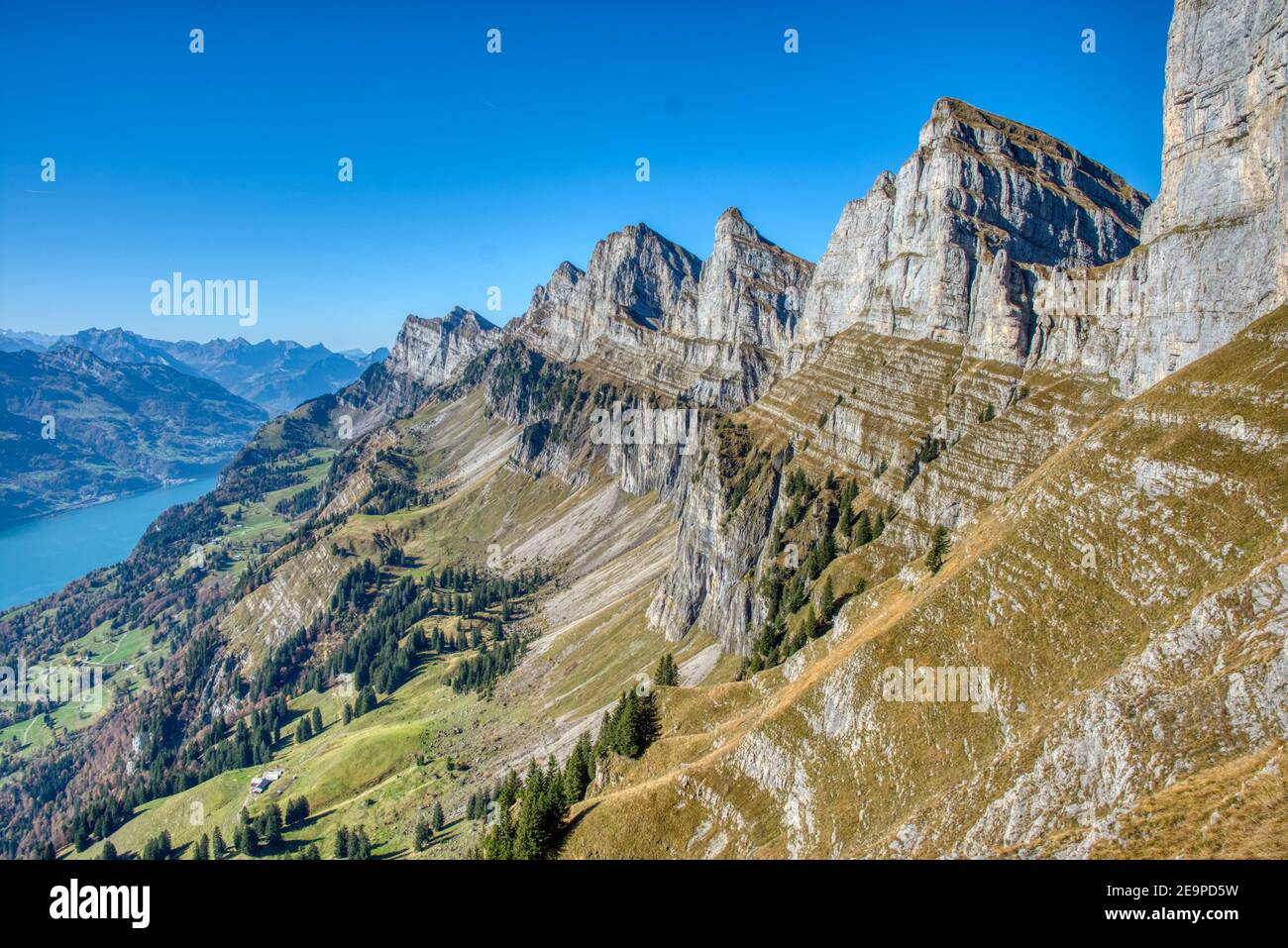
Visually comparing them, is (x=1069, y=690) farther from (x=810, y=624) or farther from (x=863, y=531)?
(x=863, y=531)

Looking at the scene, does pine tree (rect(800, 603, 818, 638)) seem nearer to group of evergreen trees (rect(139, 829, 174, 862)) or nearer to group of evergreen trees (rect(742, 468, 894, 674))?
group of evergreen trees (rect(742, 468, 894, 674))

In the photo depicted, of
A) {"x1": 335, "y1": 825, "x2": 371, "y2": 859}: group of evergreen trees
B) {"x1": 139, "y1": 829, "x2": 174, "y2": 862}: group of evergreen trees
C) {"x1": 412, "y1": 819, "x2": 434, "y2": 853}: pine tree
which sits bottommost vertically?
{"x1": 139, "y1": 829, "x2": 174, "y2": 862}: group of evergreen trees

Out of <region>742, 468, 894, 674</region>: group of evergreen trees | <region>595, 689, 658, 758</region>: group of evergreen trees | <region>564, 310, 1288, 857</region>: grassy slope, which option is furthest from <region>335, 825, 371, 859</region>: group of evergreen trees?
<region>564, 310, 1288, 857</region>: grassy slope

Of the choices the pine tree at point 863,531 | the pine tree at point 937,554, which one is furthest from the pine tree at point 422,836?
the pine tree at point 937,554

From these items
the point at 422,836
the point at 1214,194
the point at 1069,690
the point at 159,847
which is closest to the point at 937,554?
the point at 1069,690

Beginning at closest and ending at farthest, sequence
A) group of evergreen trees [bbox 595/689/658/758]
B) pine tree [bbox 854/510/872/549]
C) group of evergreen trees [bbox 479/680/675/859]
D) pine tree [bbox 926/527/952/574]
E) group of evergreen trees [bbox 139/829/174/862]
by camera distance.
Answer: group of evergreen trees [bbox 479/680/675/859]
pine tree [bbox 926/527/952/574]
group of evergreen trees [bbox 595/689/658/758]
pine tree [bbox 854/510/872/549]
group of evergreen trees [bbox 139/829/174/862]
